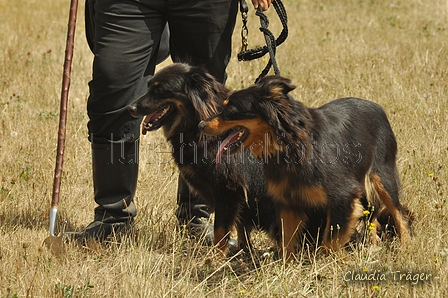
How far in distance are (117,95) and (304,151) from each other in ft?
4.43

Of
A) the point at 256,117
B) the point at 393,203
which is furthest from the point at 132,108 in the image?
the point at 393,203

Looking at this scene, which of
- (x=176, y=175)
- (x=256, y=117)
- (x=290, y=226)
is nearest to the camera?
(x=256, y=117)

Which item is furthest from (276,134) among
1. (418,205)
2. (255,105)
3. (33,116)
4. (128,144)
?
(33,116)

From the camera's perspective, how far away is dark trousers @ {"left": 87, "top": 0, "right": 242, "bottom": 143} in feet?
14.1

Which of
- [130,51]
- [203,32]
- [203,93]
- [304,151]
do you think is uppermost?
[203,32]

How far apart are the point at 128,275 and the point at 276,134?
1.29 meters

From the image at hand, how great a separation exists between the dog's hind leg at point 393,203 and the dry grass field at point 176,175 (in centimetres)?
16

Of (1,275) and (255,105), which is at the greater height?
(255,105)

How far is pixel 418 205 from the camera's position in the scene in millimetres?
5137

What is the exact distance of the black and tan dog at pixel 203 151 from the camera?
459 centimetres

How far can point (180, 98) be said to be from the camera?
467cm

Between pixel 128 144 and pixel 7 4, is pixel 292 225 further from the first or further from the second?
pixel 7 4

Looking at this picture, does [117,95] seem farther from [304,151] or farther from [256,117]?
[304,151]

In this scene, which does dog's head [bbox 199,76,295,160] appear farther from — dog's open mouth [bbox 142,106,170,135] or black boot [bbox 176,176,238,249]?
black boot [bbox 176,176,238,249]
